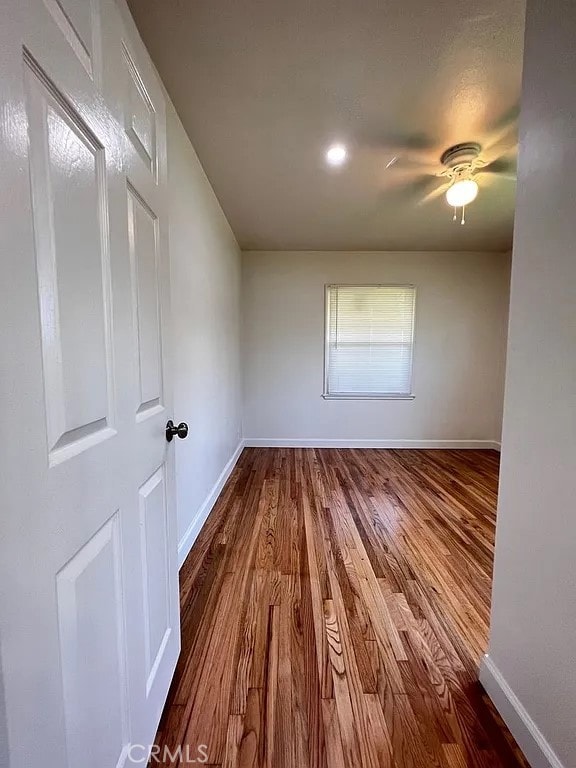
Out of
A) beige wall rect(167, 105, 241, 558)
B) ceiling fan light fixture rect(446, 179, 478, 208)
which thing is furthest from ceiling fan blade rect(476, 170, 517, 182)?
beige wall rect(167, 105, 241, 558)

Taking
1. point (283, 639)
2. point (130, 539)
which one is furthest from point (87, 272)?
point (283, 639)

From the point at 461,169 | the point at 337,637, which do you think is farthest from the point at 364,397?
the point at 337,637

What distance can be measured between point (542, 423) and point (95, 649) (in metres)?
1.22

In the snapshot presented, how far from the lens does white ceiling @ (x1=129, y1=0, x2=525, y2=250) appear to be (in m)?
1.29

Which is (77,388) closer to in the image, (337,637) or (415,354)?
(337,637)

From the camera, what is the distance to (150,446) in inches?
39.5

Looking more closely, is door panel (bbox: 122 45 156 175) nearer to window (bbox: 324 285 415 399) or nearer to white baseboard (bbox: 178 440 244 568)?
white baseboard (bbox: 178 440 244 568)

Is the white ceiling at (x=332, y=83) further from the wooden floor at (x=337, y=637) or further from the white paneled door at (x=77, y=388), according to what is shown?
the wooden floor at (x=337, y=637)

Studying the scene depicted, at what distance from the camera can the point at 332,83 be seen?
5.24 ft

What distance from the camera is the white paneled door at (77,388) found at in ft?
1.51

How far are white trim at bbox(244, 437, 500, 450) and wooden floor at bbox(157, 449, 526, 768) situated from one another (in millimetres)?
1666

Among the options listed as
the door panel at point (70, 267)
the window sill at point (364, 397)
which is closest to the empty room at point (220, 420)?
the door panel at point (70, 267)

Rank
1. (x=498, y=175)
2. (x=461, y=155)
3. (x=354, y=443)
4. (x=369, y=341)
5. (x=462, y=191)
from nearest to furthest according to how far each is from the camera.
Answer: (x=461, y=155)
(x=462, y=191)
(x=498, y=175)
(x=369, y=341)
(x=354, y=443)

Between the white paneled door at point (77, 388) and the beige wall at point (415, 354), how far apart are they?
3.30 meters
